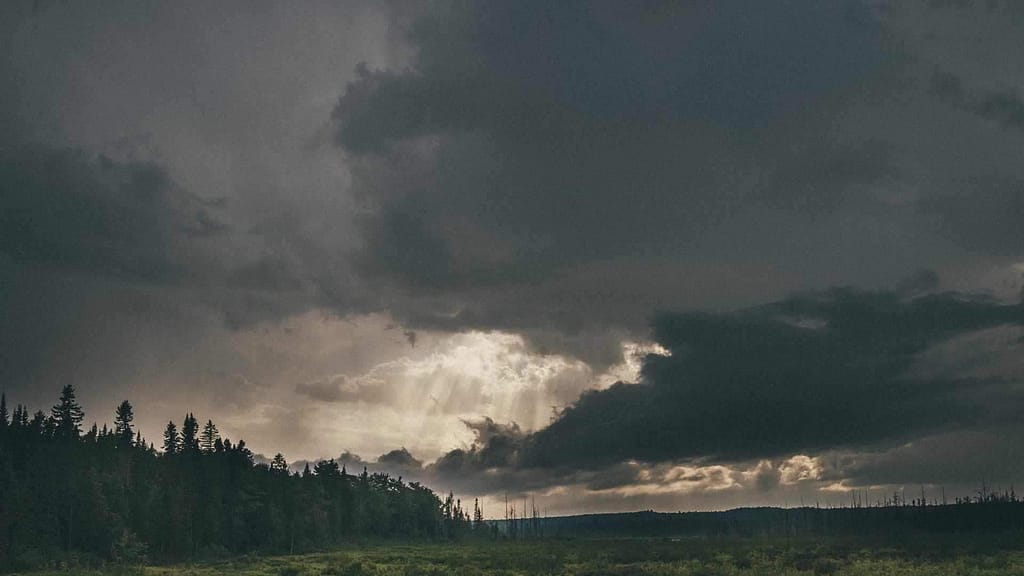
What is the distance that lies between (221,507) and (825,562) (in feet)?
320

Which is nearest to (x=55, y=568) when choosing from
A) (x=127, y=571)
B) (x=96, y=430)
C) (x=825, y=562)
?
(x=127, y=571)

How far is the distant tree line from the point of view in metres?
112

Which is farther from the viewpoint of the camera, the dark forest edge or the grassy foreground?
the dark forest edge

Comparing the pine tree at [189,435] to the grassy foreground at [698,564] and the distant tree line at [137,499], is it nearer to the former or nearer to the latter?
the distant tree line at [137,499]

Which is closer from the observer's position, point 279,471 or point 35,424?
point 35,424

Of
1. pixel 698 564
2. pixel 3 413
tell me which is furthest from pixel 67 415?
pixel 698 564

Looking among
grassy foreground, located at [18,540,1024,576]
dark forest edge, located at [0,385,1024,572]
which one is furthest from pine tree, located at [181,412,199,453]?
grassy foreground, located at [18,540,1024,576]

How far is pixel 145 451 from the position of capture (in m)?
146

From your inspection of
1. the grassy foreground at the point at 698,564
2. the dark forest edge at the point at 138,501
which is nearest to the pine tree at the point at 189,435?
the dark forest edge at the point at 138,501

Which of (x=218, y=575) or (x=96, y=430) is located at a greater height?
(x=96, y=430)

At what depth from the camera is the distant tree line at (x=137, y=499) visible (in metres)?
112

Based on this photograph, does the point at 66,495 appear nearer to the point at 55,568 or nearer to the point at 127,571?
the point at 55,568

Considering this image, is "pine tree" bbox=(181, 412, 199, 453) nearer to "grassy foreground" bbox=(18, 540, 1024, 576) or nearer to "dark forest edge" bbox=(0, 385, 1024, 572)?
"dark forest edge" bbox=(0, 385, 1024, 572)

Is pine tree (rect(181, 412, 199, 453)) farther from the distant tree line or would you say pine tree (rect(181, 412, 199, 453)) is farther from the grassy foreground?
the grassy foreground
